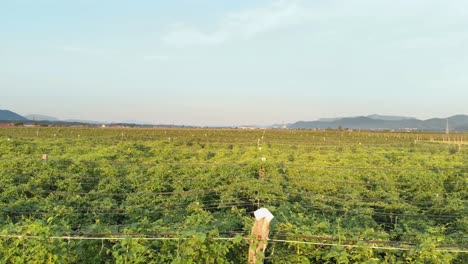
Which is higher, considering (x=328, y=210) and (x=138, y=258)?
(x=138, y=258)

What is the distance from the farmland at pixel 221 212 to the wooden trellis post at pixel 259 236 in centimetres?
16

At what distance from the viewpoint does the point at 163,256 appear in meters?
3.61

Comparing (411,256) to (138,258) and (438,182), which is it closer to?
(138,258)

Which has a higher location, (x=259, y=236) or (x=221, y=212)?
(x=259, y=236)

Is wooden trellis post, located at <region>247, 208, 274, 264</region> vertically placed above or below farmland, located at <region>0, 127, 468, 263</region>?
above

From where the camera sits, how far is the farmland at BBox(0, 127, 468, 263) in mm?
3664

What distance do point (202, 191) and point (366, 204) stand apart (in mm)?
3897

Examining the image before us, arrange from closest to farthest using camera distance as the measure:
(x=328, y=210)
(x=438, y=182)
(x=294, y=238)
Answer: (x=294, y=238)
(x=328, y=210)
(x=438, y=182)

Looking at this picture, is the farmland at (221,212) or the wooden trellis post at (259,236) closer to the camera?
the wooden trellis post at (259,236)

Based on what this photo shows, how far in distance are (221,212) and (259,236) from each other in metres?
3.43

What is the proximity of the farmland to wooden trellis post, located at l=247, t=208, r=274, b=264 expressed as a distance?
16cm

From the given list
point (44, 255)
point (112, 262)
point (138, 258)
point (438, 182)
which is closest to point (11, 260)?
point (44, 255)

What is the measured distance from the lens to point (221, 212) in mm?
6832

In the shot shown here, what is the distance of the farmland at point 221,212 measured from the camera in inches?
144
